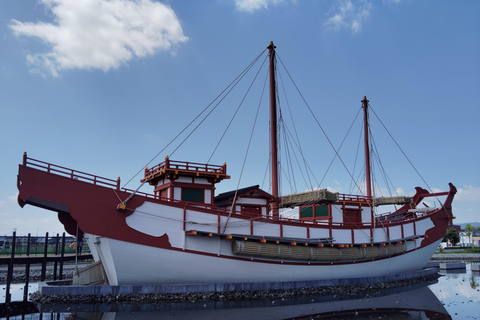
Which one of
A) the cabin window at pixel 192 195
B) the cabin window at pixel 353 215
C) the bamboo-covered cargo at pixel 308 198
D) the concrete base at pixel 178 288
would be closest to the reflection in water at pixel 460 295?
the concrete base at pixel 178 288

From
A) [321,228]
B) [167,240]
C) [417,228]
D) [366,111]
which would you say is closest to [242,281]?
[167,240]

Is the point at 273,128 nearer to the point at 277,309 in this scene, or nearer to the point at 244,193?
the point at 244,193

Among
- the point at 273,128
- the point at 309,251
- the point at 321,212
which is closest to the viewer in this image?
the point at 309,251

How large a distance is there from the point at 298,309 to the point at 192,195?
299 inches

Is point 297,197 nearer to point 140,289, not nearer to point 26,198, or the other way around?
point 140,289

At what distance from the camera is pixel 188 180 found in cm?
1972

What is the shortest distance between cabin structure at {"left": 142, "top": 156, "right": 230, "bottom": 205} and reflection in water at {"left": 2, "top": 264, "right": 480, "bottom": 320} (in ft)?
17.7

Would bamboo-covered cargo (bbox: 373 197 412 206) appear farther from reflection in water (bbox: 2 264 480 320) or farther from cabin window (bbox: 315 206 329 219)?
reflection in water (bbox: 2 264 480 320)

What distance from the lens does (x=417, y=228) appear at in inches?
1071

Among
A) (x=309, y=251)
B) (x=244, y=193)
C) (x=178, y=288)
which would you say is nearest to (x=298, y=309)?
(x=309, y=251)

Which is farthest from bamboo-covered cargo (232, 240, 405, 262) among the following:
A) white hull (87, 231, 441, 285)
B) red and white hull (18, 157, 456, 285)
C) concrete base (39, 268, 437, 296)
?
concrete base (39, 268, 437, 296)

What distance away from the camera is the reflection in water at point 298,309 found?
14.1m

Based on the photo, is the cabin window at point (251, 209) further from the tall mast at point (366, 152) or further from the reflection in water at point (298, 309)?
the tall mast at point (366, 152)

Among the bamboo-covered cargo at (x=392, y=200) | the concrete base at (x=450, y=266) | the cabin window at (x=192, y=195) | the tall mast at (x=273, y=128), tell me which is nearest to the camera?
the cabin window at (x=192, y=195)
